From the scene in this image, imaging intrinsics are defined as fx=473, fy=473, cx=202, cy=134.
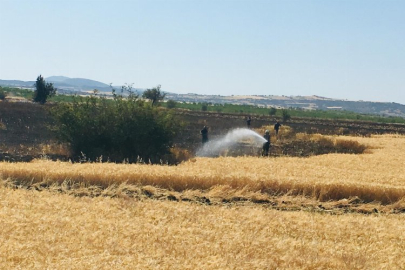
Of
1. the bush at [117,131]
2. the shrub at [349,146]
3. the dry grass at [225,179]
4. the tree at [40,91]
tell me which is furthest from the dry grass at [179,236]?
the tree at [40,91]

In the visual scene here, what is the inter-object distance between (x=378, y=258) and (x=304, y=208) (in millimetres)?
5805

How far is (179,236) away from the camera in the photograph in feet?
39.7

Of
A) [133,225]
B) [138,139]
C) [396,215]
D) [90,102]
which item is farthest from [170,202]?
[90,102]

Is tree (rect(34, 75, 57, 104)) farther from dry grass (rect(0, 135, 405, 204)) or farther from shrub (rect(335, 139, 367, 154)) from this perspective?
dry grass (rect(0, 135, 405, 204))

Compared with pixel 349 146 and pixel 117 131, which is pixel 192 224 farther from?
pixel 349 146

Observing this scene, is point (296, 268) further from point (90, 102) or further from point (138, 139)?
point (90, 102)

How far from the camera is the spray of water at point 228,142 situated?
1515 inches

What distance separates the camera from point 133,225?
42.0 ft

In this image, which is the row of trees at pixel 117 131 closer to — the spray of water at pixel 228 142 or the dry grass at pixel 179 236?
the spray of water at pixel 228 142

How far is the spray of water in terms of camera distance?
38487mm

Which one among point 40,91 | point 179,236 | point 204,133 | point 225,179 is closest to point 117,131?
point 204,133

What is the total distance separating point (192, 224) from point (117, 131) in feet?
59.3

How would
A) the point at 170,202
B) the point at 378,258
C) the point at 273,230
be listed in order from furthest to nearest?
1. the point at 170,202
2. the point at 273,230
3. the point at 378,258

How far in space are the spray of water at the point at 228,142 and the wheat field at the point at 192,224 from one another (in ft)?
54.7
